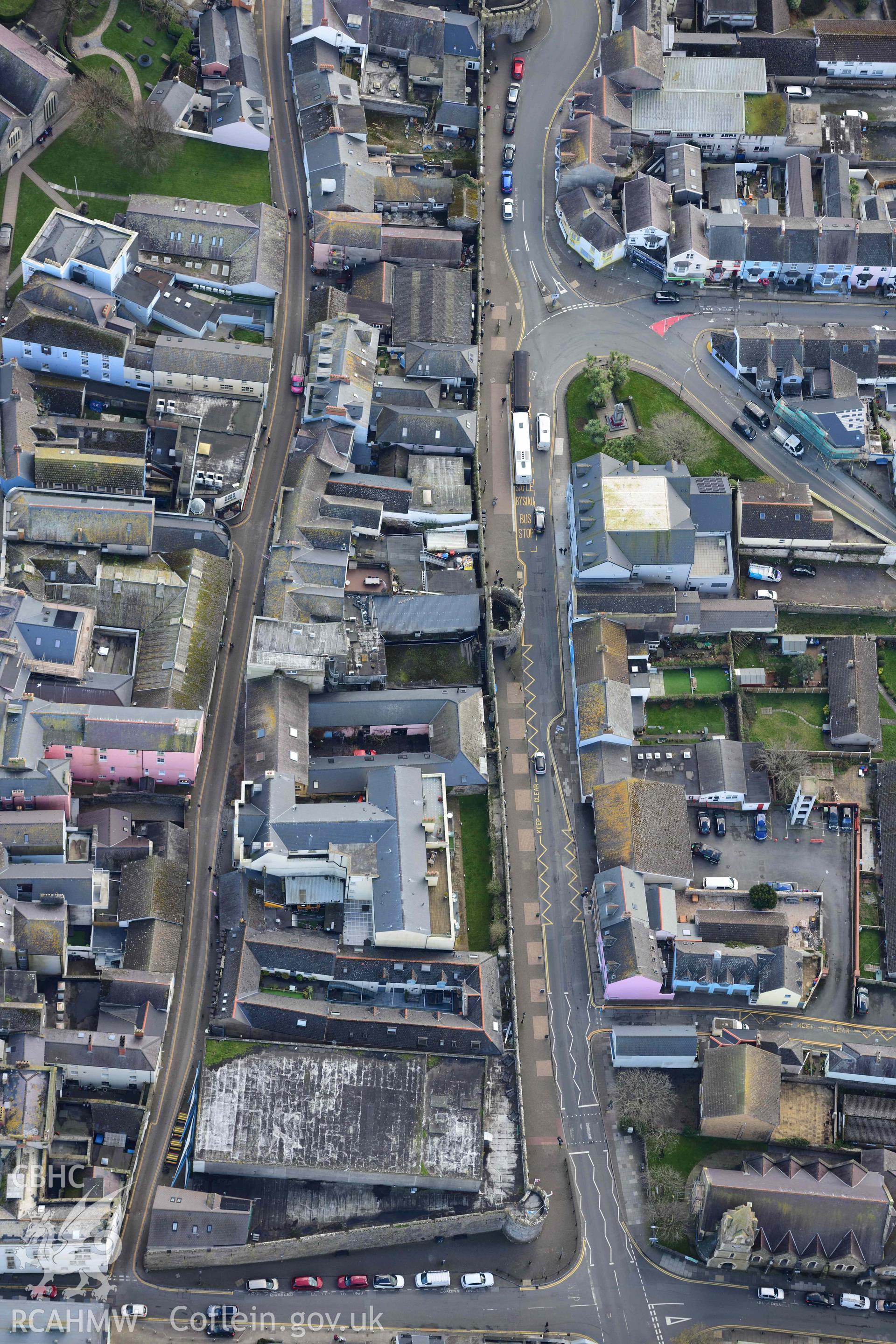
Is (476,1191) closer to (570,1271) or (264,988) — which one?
(570,1271)

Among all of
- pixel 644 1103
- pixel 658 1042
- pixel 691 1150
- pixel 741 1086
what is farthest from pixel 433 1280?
pixel 741 1086

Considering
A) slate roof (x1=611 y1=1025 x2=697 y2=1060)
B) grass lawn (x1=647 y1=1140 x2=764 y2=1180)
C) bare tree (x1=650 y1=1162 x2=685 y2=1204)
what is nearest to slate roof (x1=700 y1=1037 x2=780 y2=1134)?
grass lawn (x1=647 y1=1140 x2=764 y2=1180)

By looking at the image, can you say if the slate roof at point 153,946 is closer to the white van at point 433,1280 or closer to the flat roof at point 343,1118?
the flat roof at point 343,1118

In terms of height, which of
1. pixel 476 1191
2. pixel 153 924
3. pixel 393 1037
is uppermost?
pixel 153 924

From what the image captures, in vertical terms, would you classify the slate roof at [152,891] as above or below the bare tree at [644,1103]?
above

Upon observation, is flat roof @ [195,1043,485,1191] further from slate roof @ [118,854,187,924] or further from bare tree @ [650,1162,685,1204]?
bare tree @ [650,1162,685,1204]

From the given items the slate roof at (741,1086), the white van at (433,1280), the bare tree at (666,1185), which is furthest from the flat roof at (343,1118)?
the slate roof at (741,1086)

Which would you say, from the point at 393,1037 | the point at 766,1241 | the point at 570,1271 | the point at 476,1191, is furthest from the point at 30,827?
the point at 766,1241
